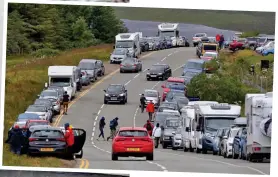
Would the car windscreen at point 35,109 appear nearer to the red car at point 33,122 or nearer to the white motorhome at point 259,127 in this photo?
the red car at point 33,122

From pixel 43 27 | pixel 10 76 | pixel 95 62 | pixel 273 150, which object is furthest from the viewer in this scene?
pixel 43 27

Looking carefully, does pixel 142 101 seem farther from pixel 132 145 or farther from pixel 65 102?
pixel 132 145

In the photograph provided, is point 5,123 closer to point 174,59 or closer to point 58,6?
point 174,59

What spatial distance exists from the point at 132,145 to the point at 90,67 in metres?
24.3

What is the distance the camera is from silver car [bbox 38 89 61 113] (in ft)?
210

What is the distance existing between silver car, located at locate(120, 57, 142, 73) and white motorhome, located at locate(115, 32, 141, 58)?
221 centimetres

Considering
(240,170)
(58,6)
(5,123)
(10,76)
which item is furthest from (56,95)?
(240,170)

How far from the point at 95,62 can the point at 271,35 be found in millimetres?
20580

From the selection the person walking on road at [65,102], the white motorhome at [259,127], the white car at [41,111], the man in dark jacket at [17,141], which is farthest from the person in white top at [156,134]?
the white motorhome at [259,127]

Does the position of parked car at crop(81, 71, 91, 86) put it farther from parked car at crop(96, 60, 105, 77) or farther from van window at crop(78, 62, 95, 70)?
parked car at crop(96, 60, 105, 77)

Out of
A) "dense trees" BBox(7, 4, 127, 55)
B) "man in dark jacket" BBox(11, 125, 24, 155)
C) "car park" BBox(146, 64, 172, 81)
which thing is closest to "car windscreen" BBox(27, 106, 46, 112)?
"dense trees" BBox(7, 4, 127, 55)

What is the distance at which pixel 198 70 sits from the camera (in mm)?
74875

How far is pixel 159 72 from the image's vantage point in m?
75.3

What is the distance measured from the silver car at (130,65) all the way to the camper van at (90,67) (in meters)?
2.18
